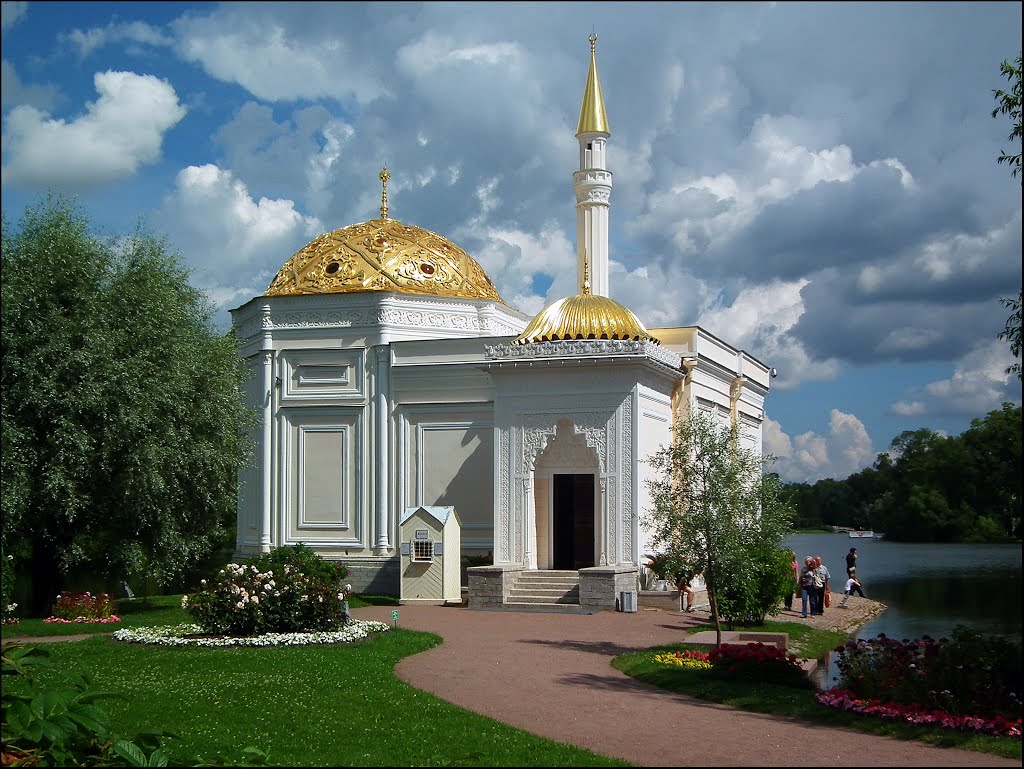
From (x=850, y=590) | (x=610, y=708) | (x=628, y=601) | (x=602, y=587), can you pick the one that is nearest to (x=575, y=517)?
(x=602, y=587)

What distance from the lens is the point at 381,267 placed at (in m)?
30.2

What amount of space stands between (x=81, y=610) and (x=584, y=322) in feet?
40.3

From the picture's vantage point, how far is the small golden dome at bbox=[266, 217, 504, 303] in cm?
3006

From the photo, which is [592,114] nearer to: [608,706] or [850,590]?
[850,590]

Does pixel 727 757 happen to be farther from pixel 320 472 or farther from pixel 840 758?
pixel 320 472

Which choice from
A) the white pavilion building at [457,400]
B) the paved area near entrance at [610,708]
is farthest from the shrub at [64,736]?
the white pavilion building at [457,400]

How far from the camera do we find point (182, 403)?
21.4 metres

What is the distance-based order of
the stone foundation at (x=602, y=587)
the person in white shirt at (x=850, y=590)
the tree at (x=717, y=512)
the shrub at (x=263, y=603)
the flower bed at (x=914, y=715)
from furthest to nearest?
the person in white shirt at (x=850, y=590) → the stone foundation at (x=602, y=587) → the shrub at (x=263, y=603) → the tree at (x=717, y=512) → the flower bed at (x=914, y=715)

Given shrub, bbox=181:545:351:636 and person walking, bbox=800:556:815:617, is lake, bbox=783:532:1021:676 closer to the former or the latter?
person walking, bbox=800:556:815:617

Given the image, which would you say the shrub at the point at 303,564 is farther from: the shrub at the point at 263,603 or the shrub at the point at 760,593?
the shrub at the point at 760,593

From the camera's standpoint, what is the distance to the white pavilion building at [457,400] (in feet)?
82.8

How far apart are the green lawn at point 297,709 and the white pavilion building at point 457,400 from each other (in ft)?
29.8

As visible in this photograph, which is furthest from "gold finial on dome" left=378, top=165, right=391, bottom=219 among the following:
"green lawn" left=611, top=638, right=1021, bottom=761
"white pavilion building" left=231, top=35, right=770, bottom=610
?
"green lawn" left=611, top=638, right=1021, bottom=761

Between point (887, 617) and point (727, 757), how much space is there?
17.6 meters
